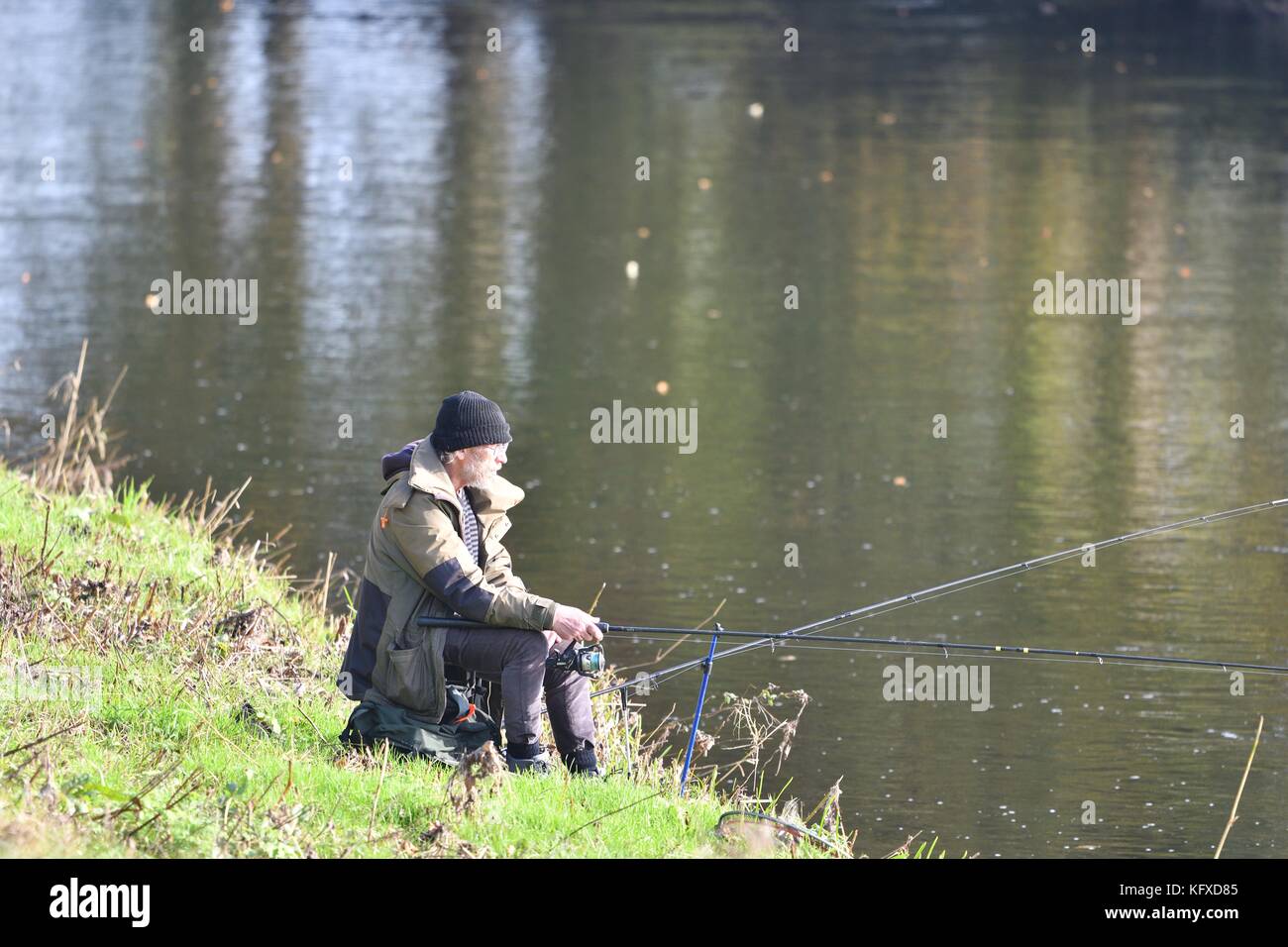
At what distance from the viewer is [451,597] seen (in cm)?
640

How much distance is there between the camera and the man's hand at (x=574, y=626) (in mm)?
6457

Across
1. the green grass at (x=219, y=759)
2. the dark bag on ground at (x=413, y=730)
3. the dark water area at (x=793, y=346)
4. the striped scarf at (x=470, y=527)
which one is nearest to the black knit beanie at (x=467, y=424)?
the striped scarf at (x=470, y=527)

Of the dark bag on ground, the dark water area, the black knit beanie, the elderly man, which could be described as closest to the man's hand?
the elderly man

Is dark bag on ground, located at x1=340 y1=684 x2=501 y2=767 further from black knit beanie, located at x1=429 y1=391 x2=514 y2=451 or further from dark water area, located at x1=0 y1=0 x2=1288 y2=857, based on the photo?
dark water area, located at x1=0 y1=0 x2=1288 y2=857

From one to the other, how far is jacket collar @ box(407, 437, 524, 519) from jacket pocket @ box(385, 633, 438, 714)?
0.47 metres

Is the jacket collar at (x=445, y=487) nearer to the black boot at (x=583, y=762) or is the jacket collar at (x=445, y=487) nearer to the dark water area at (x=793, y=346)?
the black boot at (x=583, y=762)

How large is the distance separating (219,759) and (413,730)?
0.63 m

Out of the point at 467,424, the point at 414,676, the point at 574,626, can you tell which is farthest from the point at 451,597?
the point at 467,424

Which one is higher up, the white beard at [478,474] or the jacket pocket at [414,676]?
the white beard at [478,474]

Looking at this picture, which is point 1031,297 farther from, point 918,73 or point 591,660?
point 918,73

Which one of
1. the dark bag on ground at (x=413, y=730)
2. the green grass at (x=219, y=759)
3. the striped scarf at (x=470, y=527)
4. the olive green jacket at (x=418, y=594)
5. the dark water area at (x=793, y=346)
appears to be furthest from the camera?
the dark water area at (x=793, y=346)

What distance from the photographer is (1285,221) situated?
20625 mm

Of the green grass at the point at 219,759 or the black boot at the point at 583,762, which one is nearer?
the green grass at the point at 219,759
